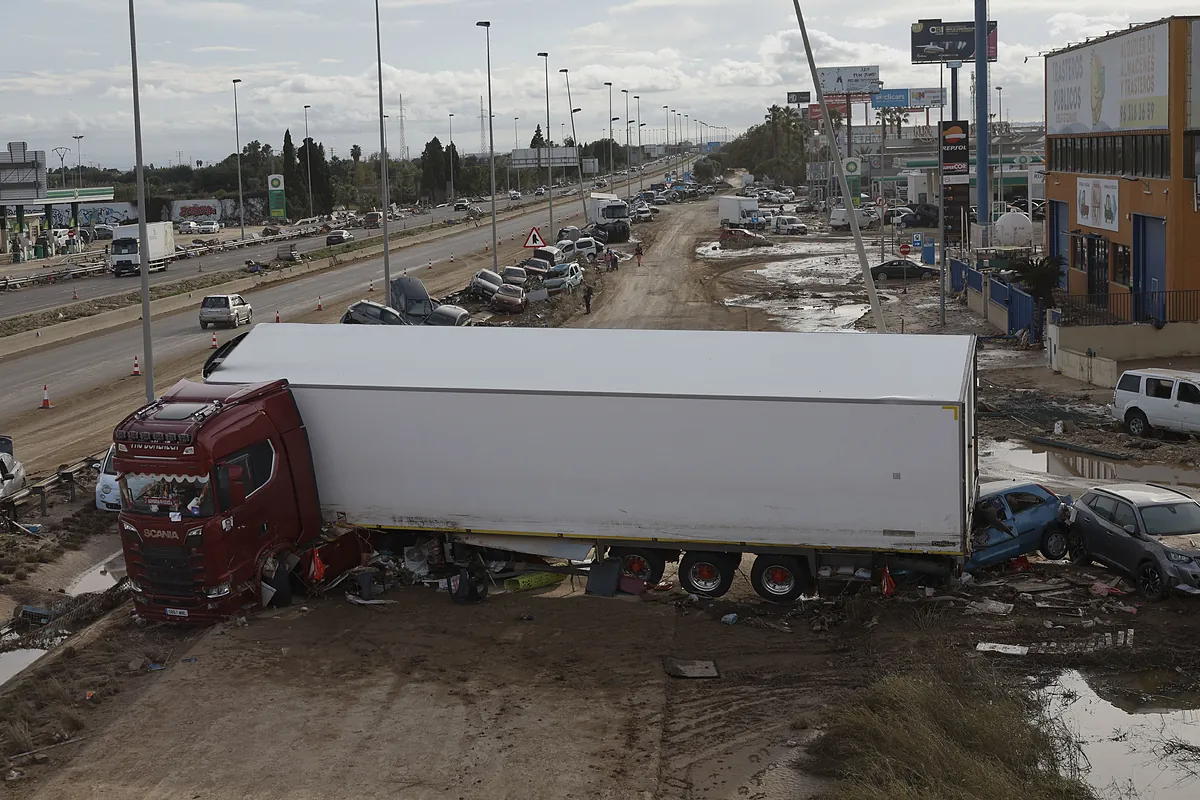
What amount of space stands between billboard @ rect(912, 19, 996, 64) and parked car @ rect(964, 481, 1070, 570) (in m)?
95.5

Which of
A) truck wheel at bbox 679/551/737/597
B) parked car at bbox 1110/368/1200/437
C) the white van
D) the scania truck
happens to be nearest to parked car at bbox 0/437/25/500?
the scania truck

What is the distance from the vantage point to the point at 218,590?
15.7 m

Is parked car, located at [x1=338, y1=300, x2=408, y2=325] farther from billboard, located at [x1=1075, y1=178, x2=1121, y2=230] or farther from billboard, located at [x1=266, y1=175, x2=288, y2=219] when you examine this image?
billboard, located at [x1=266, y1=175, x2=288, y2=219]

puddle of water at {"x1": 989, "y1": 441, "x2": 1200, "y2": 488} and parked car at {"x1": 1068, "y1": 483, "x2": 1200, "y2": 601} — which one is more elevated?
parked car at {"x1": 1068, "y1": 483, "x2": 1200, "y2": 601}

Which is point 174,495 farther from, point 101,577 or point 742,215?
point 742,215

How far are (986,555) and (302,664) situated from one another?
8.90 m

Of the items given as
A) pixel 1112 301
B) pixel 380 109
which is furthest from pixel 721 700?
pixel 380 109

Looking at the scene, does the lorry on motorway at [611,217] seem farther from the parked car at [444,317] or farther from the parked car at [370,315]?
the parked car at [370,315]

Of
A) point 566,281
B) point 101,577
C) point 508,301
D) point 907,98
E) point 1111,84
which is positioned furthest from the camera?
point 907,98

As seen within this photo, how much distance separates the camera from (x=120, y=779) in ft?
39.0

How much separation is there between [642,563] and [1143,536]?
6293mm

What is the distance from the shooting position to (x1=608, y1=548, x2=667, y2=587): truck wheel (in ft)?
55.1

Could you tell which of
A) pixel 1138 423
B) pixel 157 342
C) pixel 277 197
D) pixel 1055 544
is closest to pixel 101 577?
pixel 1055 544

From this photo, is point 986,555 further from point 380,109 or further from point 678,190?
point 678,190
